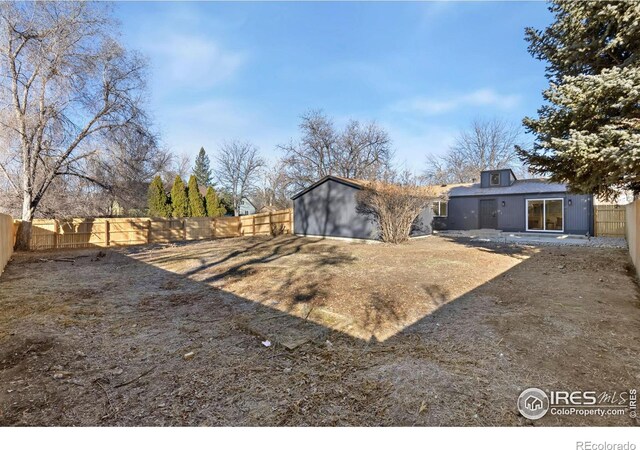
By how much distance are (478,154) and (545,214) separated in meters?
17.8

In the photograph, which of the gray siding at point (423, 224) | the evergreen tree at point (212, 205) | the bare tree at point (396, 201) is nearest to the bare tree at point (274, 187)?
the evergreen tree at point (212, 205)

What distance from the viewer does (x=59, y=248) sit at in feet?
40.4

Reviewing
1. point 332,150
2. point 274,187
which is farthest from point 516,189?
point 274,187

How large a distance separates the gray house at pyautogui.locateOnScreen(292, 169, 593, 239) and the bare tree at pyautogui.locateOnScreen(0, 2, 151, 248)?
922cm

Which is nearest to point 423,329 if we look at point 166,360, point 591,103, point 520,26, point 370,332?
point 370,332

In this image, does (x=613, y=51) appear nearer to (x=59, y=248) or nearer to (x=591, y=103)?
(x=591, y=103)

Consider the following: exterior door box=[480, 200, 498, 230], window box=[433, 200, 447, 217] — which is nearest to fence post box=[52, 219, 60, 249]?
window box=[433, 200, 447, 217]

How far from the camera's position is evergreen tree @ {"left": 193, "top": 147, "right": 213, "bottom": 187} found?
41.0 m

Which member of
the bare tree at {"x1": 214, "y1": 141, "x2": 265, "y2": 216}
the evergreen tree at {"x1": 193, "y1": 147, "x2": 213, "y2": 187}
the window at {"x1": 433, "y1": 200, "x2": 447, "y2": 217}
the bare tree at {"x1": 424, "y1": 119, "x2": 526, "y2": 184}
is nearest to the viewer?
the window at {"x1": 433, "y1": 200, "x2": 447, "y2": 217}

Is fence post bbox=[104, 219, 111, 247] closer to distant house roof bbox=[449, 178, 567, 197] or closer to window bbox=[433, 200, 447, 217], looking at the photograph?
window bbox=[433, 200, 447, 217]

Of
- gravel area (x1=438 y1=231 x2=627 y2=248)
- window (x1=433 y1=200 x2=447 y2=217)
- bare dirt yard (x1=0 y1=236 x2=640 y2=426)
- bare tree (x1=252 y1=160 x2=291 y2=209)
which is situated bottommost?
bare dirt yard (x1=0 y1=236 x2=640 y2=426)

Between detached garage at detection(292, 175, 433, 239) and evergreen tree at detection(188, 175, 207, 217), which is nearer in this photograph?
detached garage at detection(292, 175, 433, 239)

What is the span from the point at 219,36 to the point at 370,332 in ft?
26.8
